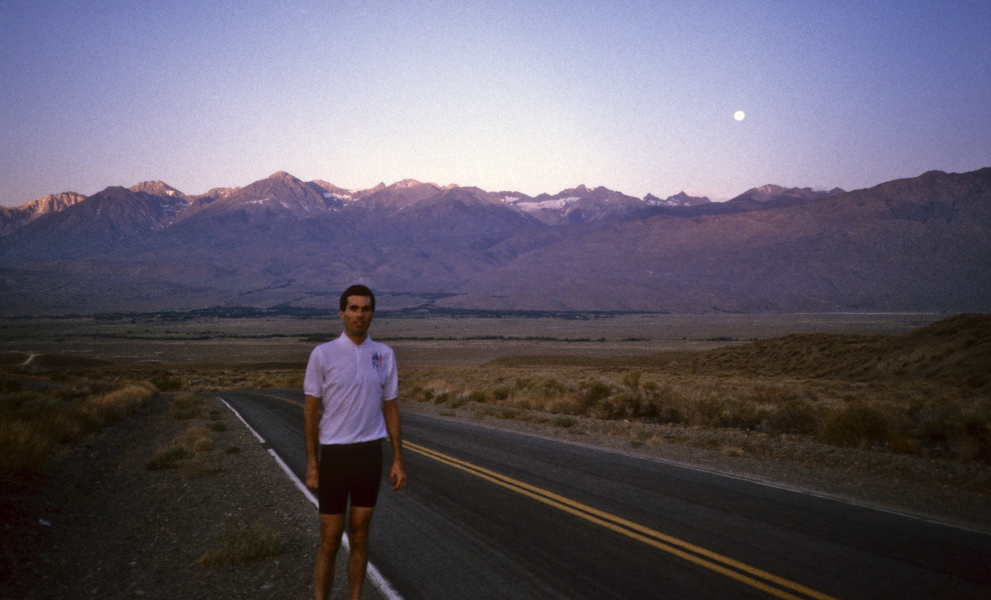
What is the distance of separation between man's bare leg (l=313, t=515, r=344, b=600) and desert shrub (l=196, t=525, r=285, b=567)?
208 cm

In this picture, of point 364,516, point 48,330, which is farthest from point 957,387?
point 48,330

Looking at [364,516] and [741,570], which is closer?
[364,516]

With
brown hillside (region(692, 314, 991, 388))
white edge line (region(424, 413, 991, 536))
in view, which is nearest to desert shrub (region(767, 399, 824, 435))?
white edge line (region(424, 413, 991, 536))

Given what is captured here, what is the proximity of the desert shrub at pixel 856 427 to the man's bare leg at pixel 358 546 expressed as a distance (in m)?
10.5

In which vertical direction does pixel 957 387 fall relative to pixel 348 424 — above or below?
below

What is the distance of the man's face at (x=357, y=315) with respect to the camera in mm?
4391

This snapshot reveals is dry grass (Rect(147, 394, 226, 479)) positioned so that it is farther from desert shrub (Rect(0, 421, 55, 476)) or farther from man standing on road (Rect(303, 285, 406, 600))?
man standing on road (Rect(303, 285, 406, 600))

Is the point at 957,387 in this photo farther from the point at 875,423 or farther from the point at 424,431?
the point at 424,431

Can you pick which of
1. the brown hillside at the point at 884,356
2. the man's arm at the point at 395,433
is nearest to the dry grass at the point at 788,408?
the brown hillside at the point at 884,356

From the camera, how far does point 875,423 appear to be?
Answer: 11672mm

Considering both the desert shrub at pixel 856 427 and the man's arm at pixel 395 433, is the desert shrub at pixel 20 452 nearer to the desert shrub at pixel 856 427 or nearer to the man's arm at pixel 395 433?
the man's arm at pixel 395 433

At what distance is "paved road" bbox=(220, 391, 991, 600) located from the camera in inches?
198

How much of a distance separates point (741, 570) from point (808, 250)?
596 ft

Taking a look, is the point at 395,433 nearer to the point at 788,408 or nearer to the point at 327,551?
the point at 327,551
